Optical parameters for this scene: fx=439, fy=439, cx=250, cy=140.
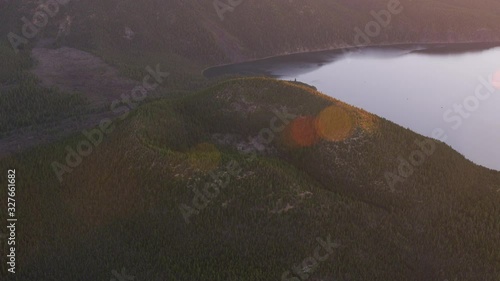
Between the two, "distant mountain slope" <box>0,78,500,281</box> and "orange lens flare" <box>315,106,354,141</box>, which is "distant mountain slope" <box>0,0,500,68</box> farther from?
"orange lens flare" <box>315,106,354,141</box>

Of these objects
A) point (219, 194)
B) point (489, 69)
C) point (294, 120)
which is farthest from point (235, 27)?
point (219, 194)

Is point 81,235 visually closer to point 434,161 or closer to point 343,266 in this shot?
point 343,266
